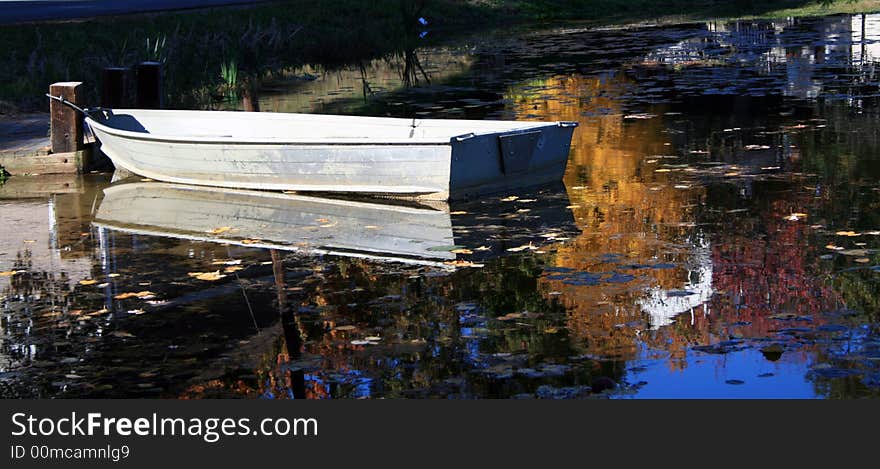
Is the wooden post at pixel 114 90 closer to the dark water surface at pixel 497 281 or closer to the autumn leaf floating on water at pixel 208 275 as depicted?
the dark water surface at pixel 497 281

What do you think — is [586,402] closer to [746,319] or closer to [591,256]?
[746,319]

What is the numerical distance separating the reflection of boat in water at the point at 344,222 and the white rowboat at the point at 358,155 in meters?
0.23

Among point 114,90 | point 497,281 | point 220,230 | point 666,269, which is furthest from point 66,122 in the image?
point 666,269

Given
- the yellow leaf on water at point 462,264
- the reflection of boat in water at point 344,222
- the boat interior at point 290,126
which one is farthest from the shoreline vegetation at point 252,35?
the yellow leaf on water at point 462,264

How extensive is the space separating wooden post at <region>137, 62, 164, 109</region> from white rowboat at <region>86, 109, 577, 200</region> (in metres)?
2.65

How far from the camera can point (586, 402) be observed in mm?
6902

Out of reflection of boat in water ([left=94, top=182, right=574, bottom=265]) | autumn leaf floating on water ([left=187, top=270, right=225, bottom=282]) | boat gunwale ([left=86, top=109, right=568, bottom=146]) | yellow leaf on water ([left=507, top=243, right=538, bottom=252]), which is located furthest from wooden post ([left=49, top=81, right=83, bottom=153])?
yellow leaf on water ([left=507, top=243, right=538, bottom=252])

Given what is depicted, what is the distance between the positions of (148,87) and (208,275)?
381 inches

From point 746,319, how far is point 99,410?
4.17 meters

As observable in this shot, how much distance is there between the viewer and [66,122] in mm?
17391

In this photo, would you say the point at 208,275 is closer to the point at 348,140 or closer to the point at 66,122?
the point at 348,140

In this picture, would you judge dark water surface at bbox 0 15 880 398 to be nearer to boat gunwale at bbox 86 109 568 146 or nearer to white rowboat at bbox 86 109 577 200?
white rowboat at bbox 86 109 577 200

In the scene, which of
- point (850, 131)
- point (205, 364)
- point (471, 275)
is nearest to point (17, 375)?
point (205, 364)

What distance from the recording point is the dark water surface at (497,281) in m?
7.58
